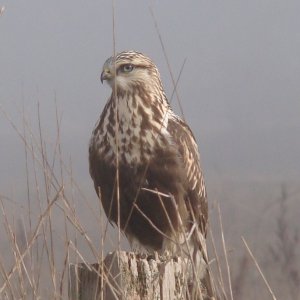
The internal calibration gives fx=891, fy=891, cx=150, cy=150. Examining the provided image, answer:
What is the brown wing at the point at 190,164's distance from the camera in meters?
4.96

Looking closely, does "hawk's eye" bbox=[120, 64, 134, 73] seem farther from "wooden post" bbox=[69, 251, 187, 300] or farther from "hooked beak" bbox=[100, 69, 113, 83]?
"wooden post" bbox=[69, 251, 187, 300]

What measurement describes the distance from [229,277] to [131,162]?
1.91m

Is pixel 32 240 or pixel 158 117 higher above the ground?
pixel 158 117

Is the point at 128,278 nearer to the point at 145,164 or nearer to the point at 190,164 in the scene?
the point at 145,164

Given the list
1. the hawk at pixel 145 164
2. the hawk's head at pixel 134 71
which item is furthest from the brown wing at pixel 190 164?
the hawk's head at pixel 134 71

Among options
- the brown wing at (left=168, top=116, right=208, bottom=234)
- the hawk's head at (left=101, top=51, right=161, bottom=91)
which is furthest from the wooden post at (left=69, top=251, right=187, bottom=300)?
the hawk's head at (left=101, top=51, right=161, bottom=91)

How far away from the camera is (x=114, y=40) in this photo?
3.02 m

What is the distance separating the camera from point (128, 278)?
9.96 ft

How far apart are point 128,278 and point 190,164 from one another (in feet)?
6.71

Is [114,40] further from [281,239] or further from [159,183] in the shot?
[159,183]

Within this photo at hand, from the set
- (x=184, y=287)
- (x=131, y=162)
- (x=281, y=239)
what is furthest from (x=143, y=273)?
(x=131, y=162)

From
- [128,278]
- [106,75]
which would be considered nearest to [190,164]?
[106,75]

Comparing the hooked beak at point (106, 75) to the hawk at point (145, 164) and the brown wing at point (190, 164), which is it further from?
the brown wing at point (190, 164)

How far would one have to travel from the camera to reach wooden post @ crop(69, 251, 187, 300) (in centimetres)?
299
